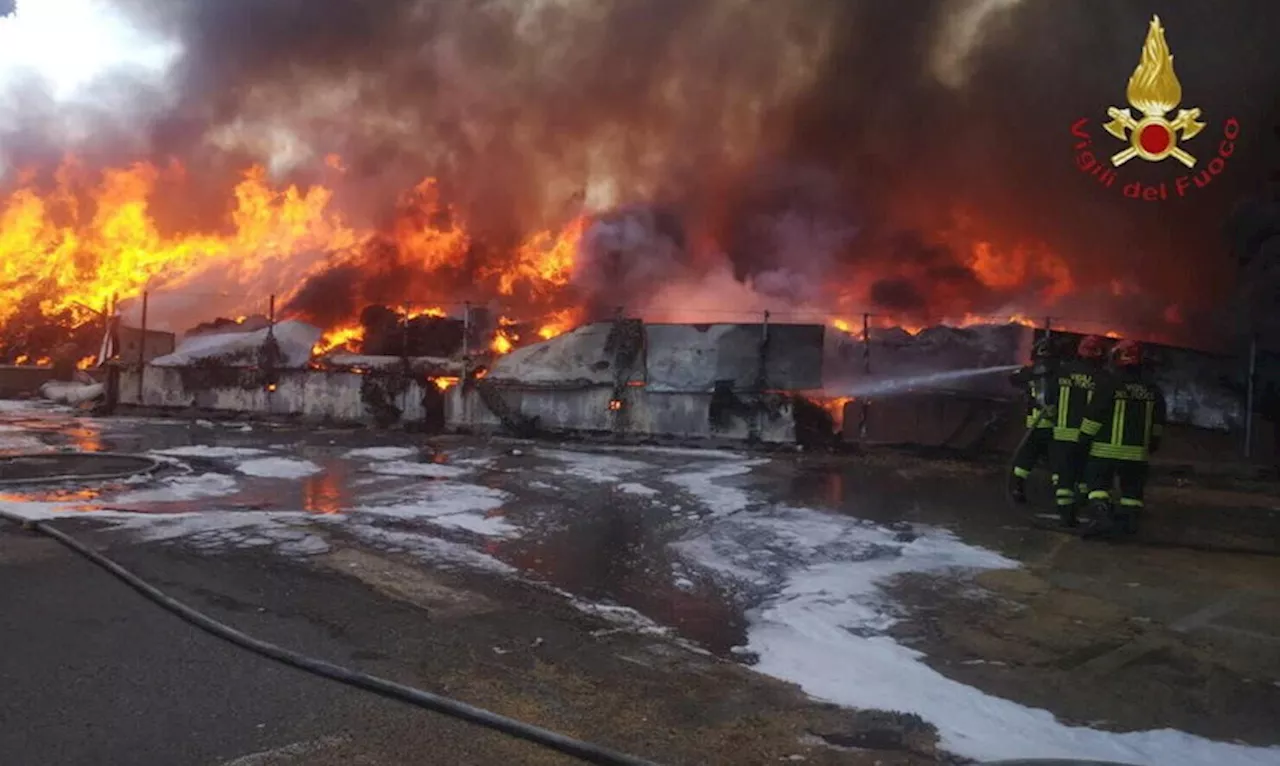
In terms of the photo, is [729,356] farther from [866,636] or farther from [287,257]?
[287,257]

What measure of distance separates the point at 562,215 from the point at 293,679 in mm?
19913

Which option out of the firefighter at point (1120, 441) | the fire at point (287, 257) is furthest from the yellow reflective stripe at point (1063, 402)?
the fire at point (287, 257)

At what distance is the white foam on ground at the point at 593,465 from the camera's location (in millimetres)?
9297

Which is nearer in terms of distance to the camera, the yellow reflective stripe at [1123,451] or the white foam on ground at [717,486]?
the yellow reflective stripe at [1123,451]

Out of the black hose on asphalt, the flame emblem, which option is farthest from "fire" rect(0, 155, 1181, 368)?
the black hose on asphalt

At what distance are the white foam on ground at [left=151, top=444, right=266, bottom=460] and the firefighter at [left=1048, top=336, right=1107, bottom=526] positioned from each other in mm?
9203

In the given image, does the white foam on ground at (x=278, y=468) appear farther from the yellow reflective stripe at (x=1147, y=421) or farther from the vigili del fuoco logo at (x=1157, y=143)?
the vigili del fuoco logo at (x=1157, y=143)

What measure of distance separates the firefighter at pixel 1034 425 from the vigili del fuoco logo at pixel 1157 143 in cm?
651

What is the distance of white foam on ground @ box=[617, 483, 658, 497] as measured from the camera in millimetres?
8180

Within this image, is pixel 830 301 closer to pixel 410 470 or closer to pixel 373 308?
pixel 373 308

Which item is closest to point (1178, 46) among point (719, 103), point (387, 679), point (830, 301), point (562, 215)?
point (830, 301)

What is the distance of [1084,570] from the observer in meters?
5.47

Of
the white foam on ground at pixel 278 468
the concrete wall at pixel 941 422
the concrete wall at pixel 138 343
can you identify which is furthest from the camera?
the concrete wall at pixel 138 343

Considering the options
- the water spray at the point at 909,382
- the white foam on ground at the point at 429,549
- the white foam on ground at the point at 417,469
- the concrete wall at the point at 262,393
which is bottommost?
the white foam on ground at the point at 429,549
